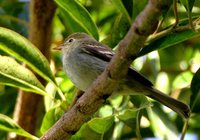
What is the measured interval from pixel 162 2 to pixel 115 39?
1104 mm

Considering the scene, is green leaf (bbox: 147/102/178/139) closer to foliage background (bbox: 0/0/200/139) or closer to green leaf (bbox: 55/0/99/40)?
foliage background (bbox: 0/0/200/139)

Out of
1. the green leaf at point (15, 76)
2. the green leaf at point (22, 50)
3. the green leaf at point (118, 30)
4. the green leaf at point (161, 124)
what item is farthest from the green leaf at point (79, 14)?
the green leaf at point (161, 124)

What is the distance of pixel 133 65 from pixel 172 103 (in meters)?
0.59

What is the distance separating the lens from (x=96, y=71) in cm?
315

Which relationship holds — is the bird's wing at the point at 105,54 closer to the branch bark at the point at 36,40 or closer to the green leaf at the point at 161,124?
the branch bark at the point at 36,40

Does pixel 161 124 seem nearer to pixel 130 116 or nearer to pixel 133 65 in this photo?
pixel 133 65

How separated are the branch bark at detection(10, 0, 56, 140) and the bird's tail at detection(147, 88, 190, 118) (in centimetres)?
74

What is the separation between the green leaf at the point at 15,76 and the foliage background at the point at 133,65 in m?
0.04

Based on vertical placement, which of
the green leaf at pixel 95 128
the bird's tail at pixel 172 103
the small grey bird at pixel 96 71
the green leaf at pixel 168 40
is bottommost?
the bird's tail at pixel 172 103

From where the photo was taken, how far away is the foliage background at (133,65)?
2438mm

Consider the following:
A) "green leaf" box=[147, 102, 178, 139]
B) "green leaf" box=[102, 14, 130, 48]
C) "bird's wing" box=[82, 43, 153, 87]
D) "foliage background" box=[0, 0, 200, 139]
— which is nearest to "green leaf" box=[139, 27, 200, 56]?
"foliage background" box=[0, 0, 200, 139]

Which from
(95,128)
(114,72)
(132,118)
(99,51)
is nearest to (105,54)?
(99,51)

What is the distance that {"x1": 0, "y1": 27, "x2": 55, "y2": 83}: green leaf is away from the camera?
99.7 inches

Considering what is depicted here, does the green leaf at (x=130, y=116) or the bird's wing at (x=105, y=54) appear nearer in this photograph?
the green leaf at (x=130, y=116)
